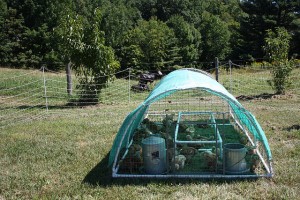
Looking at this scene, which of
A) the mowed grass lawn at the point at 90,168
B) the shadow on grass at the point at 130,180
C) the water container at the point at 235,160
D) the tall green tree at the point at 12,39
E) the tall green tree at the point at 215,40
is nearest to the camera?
the mowed grass lawn at the point at 90,168

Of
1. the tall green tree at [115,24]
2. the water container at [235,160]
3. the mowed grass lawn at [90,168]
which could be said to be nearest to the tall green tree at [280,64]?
the mowed grass lawn at [90,168]

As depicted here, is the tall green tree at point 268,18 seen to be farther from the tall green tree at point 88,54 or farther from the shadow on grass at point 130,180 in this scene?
the shadow on grass at point 130,180

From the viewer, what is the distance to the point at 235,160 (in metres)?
5.66

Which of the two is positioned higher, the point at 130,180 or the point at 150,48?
the point at 150,48

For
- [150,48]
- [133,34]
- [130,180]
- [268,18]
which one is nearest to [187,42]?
[150,48]

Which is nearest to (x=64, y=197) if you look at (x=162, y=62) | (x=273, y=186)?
(x=273, y=186)

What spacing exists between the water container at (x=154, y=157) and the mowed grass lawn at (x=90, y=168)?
262mm

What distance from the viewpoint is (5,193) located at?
5324 millimetres

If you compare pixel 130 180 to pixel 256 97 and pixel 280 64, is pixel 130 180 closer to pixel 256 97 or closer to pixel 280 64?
pixel 256 97

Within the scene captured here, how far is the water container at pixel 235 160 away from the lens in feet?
18.5

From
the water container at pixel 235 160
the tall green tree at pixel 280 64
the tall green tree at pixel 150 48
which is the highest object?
the tall green tree at pixel 150 48

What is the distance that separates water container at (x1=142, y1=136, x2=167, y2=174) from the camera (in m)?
5.74

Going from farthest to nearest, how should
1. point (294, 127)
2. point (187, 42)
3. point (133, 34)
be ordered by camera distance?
point (187, 42) → point (133, 34) → point (294, 127)

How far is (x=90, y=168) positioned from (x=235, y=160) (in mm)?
2535
